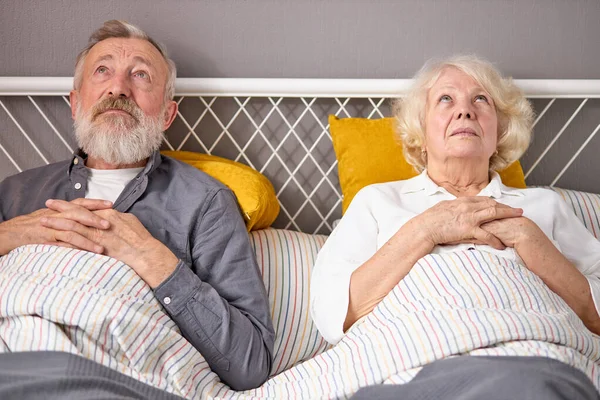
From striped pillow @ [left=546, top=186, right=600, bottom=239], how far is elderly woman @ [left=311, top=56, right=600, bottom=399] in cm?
24

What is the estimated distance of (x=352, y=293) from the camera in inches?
57.5

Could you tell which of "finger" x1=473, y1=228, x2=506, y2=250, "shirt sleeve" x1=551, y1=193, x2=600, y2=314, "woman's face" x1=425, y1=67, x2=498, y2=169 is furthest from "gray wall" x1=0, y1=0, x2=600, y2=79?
"finger" x1=473, y1=228, x2=506, y2=250

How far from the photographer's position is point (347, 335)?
1.43 meters

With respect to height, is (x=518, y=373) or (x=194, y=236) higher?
(x=518, y=373)

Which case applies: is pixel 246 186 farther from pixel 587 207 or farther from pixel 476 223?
pixel 587 207

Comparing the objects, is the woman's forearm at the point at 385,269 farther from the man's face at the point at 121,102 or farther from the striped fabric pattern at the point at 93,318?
the man's face at the point at 121,102

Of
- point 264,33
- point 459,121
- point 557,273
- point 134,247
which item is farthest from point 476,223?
point 264,33

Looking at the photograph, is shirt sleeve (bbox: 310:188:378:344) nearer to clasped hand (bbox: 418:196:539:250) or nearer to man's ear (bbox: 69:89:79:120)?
clasped hand (bbox: 418:196:539:250)

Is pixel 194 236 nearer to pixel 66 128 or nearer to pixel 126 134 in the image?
pixel 126 134

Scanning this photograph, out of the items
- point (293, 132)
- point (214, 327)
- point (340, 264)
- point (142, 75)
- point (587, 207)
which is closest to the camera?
point (214, 327)

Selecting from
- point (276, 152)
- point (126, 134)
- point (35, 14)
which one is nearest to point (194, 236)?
point (126, 134)

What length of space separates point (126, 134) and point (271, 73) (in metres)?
0.63

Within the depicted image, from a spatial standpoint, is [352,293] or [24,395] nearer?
[24,395]

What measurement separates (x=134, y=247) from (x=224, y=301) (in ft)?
0.80
